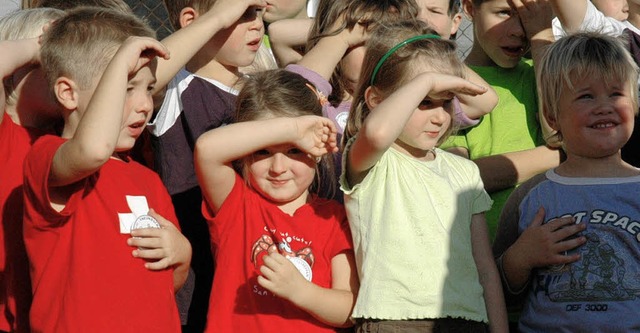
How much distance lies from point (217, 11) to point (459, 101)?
3.29ft

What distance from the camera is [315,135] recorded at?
358 cm

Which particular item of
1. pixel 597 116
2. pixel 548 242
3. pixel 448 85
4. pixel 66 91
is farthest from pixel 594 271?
pixel 66 91

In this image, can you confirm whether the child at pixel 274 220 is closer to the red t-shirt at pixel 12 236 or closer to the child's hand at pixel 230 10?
the child's hand at pixel 230 10

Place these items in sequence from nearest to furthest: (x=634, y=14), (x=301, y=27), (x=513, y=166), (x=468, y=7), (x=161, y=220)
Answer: (x=161, y=220)
(x=513, y=166)
(x=634, y=14)
(x=468, y=7)
(x=301, y=27)

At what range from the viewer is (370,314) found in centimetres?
342

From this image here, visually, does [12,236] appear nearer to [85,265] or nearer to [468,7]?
[85,265]

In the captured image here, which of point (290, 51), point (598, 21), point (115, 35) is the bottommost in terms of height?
point (290, 51)

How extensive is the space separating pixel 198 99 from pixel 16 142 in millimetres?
681

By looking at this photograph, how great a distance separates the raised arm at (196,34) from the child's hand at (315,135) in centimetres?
54

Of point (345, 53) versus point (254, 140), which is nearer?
point (254, 140)

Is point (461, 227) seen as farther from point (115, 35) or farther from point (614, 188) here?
point (115, 35)

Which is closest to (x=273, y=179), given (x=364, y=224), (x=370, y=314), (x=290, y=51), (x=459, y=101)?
(x=364, y=224)

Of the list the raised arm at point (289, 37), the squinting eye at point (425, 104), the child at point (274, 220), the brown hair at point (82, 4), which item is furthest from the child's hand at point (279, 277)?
the raised arm at point (289, 37)

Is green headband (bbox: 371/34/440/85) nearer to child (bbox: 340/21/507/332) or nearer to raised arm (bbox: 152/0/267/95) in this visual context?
child (bbox: 340/21/507/332)
